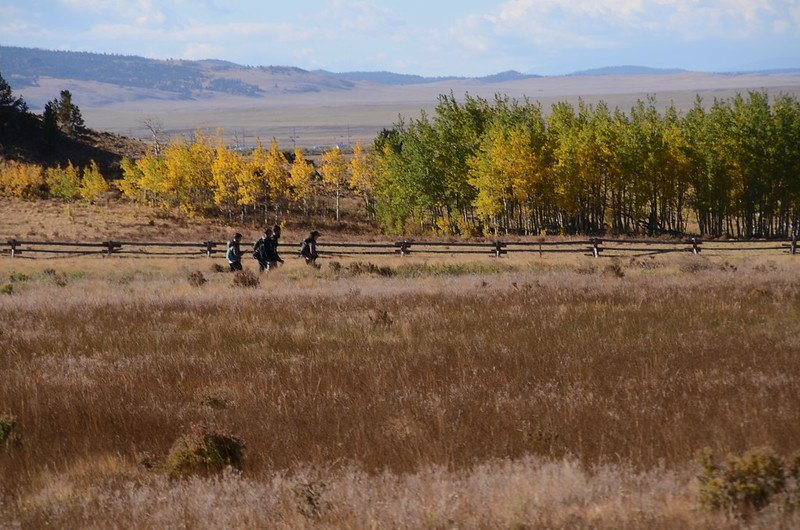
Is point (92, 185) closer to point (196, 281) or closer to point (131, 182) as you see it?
point (131, 182)

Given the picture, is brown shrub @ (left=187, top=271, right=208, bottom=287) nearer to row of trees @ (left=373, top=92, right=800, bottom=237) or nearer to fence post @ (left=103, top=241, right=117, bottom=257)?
fence post @ (left=103, top=241, right=117, bottom=257)

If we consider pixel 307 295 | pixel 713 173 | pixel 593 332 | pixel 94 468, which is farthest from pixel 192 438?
pixel 713 173

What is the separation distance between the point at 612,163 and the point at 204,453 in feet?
190

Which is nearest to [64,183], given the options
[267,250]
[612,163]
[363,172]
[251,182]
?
[251,182]

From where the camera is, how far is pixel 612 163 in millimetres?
61156

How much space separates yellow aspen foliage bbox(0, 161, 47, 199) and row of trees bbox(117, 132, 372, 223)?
9242 mm

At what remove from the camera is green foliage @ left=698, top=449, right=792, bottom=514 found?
5375mm

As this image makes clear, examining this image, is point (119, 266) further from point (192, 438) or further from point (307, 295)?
point (192, 438)

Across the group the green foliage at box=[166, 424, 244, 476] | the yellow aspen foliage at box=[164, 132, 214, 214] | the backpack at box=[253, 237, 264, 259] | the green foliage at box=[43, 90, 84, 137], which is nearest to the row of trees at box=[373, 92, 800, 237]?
the yellow aspen foliage at box=[164, 132, 214, 214]

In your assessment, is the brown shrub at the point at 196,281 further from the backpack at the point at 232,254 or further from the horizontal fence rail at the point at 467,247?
the horizontal fence rail at the point at 467,247

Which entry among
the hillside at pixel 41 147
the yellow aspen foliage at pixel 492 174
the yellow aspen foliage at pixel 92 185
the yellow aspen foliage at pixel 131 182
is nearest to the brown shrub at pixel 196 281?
the yellow aspen foliage at pixel 492 174

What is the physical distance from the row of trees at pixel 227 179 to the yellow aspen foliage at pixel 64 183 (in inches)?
185

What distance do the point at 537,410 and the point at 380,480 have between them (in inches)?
95.6

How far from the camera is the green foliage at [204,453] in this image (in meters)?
7.04
